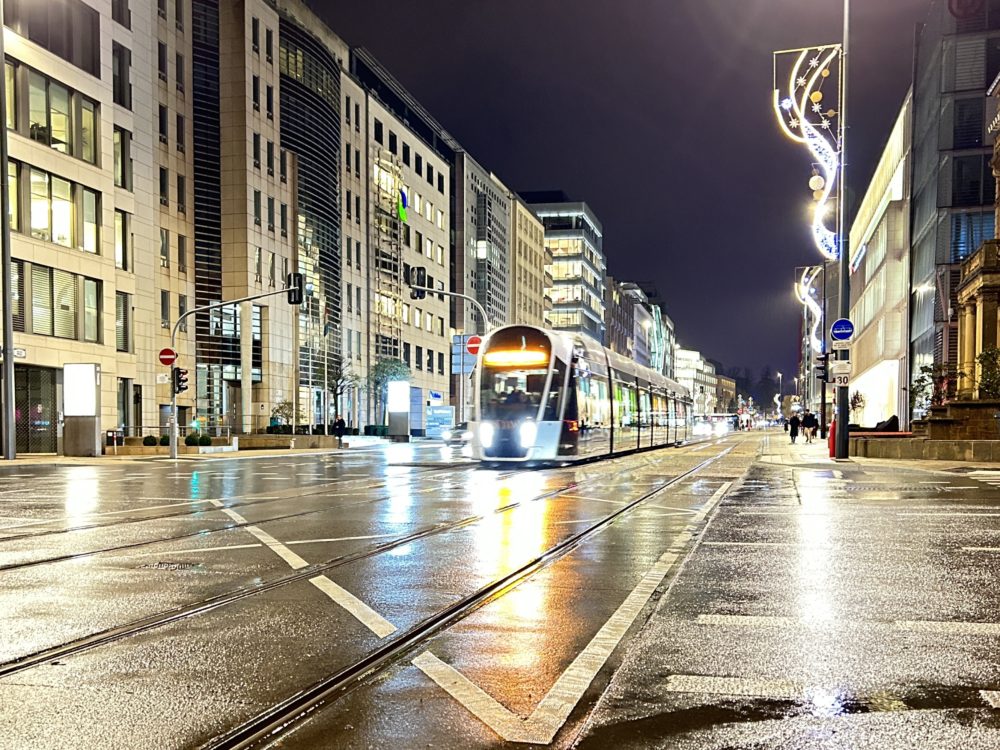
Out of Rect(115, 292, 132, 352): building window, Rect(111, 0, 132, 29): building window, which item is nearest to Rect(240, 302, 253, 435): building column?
Rect(115, 292, 132, 352): building window

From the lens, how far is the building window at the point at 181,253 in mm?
54406

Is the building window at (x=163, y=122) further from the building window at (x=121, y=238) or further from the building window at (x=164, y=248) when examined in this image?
the building window at (x=121, y=238)

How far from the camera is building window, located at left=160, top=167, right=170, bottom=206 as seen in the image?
52.6 metres

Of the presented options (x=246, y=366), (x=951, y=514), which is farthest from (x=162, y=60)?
(x=951, y=514)

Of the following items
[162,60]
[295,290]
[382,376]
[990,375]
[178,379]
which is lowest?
[990,375]

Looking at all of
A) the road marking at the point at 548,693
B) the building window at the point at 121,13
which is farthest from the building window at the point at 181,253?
the road marking at the point at 548,693

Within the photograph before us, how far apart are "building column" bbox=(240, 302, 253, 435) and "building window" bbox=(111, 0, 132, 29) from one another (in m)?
17.0

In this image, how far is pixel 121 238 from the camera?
4609cm

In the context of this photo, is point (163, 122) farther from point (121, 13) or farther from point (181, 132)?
point (121, 13)

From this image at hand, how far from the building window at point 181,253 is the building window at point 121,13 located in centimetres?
1243

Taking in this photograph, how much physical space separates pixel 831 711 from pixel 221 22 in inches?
2368

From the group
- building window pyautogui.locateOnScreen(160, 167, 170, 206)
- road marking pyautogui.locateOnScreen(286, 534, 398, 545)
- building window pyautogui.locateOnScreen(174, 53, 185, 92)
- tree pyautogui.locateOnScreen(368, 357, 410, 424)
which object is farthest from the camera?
tree pyautogui.locateOnScreen(368, 357, 410, 424)

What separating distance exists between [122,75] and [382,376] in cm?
2933

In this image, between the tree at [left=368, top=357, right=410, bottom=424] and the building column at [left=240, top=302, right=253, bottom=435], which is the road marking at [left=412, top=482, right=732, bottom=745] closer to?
the building column at [left=240, top=302, right=253, bottom=435]
